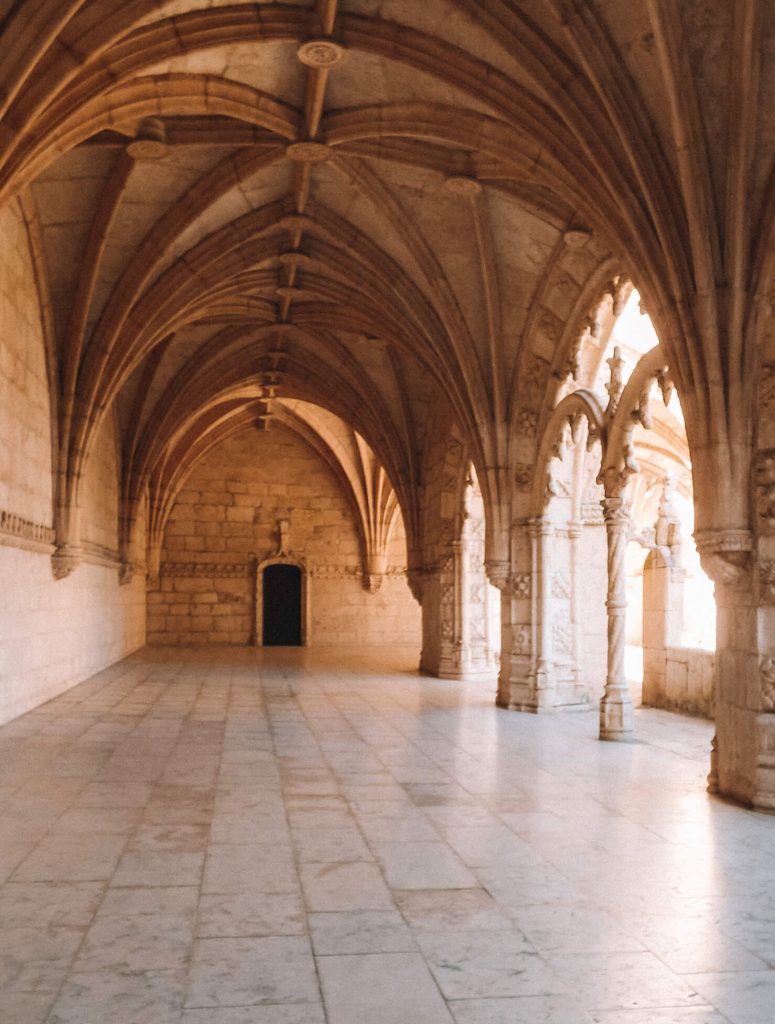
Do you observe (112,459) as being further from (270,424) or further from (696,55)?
(696,55)

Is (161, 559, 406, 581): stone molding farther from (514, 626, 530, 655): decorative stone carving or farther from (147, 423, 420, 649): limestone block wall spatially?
(514, 626, 530, 655): decorative stone carving

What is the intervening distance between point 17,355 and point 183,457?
11535 millimetres

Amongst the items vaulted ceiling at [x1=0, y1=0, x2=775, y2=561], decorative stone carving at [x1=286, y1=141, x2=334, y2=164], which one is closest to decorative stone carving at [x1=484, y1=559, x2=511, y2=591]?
vaulted ceiling at [x1=0, y1=0, x2=775, y2=561]

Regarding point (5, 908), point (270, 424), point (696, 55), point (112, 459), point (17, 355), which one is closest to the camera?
point (5, 908)

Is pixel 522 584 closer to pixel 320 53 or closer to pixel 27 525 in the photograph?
pixel 27 525

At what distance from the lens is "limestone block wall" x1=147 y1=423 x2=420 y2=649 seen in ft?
72.2

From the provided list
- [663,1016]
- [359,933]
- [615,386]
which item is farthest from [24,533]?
[663,1016]

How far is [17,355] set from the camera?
29.6ft

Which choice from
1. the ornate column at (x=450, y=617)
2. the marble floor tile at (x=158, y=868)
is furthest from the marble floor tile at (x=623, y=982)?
the ornate column at (x=450, y=617)

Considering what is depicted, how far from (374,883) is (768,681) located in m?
2.74

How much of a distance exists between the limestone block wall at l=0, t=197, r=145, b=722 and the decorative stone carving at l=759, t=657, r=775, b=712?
6010 millimetres

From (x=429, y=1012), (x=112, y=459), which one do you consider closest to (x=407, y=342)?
(x=112, y=459)

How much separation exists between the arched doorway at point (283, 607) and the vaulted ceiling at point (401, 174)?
31.1 ft

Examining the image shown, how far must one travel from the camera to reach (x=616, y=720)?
8219 millimetres
